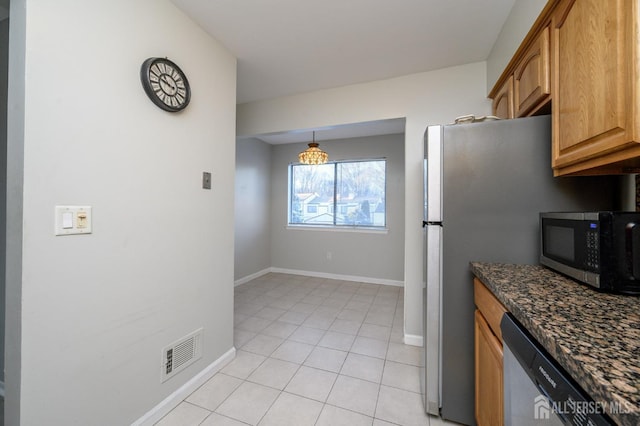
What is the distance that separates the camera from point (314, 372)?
76.1 inches

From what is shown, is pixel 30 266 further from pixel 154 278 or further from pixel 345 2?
pixel 345 2

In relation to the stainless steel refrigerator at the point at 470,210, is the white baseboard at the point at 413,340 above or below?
below

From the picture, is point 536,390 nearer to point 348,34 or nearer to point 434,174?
point 434,174

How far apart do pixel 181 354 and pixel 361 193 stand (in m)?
3.53

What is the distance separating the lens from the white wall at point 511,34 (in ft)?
4.57

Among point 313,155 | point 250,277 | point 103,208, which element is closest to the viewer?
point 103,208

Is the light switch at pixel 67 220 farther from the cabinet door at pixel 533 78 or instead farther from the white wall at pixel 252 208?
the white wall at pixel 252 208

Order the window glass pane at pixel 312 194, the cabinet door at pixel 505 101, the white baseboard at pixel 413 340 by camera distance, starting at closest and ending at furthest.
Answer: the cabinet door at pixel 505 101 < the white baseboard at pixel 413 340 < the window glass pane at pixel 312 194

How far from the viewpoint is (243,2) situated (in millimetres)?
1556

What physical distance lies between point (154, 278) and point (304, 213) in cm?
351

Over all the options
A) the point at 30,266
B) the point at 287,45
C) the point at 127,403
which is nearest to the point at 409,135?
the point at 287,45

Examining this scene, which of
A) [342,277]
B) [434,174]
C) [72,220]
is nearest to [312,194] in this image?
[342,277]

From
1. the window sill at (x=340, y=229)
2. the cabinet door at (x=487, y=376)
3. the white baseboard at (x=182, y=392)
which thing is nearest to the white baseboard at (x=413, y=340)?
the cabinet door at (x=487, y=376)

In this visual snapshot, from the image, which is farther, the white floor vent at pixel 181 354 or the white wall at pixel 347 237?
the white wall at pixel 347 237
